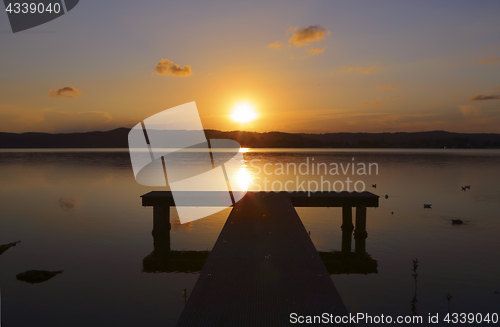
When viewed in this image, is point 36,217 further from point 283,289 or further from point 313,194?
point 283,289

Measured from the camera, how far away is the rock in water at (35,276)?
1226 cm

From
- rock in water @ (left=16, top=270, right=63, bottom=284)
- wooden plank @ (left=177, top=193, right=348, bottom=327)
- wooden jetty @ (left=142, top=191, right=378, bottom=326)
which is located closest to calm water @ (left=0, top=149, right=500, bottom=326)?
rock in water @ (left=16, top=270, right=63, bottom=284)

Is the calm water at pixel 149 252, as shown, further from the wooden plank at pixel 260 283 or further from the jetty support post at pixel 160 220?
the wooden plank at pixel 260 283

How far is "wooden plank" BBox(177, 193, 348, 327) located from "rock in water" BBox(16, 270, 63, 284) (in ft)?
23.2

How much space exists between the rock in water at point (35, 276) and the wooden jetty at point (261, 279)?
695 cm

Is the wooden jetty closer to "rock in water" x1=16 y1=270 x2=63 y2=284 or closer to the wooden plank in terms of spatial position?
the wooden plank

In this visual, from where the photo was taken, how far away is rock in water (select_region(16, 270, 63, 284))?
12258 mm

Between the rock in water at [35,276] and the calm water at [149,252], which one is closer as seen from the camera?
the calm water at [149,252]

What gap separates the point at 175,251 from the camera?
15891 mm

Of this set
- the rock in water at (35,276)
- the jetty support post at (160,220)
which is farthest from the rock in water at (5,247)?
the jetty support post at (160,220)

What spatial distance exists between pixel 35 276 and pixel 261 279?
31.8 ft

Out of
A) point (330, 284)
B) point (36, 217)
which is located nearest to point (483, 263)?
point (330, 284)

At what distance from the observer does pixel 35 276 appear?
12.4 meters

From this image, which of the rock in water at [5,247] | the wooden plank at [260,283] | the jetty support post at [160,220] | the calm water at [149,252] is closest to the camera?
the wooden plank at [260,283]
